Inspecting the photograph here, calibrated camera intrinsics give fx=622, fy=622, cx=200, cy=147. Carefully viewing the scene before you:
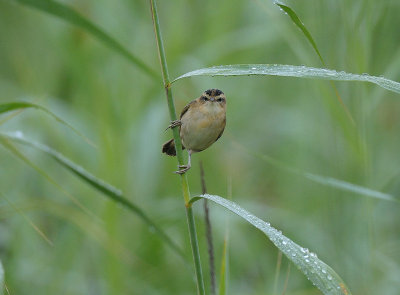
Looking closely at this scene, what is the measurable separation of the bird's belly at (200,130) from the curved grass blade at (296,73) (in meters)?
1.60

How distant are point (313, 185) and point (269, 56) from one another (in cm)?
129

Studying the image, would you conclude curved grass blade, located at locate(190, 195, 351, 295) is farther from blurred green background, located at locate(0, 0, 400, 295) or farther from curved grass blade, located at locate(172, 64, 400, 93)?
blurred green background, located at locate(0, 0, 400, 295)

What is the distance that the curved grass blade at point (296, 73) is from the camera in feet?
5.33

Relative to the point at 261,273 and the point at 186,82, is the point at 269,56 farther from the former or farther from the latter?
the point at 261,273

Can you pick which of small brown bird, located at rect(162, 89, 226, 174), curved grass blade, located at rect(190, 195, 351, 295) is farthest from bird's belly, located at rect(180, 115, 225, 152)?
curved grass blade, located at rect(190, 195, 351, 295)

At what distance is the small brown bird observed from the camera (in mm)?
3365

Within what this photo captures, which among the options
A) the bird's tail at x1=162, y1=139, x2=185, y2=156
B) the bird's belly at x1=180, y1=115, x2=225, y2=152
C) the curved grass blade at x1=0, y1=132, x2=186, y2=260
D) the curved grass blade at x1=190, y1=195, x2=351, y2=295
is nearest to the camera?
the curved grass blade at x1=190, y1=195, x2=351, y2=295

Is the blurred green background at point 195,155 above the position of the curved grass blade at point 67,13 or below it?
below

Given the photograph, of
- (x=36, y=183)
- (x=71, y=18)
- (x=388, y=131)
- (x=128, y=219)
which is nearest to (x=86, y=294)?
(x=128, y=219)

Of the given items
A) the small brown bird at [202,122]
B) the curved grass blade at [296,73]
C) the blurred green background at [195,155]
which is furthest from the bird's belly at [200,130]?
the curved grass blade at [296,73]

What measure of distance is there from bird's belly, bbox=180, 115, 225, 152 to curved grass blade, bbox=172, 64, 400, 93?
5.24 ft

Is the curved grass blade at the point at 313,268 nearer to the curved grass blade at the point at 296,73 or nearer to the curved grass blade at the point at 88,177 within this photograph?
the curved grass blade at the point at 296,73

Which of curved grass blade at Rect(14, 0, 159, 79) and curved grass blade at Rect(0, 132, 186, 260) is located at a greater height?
curved grass blade at Rect(14, 0, 159, 79)

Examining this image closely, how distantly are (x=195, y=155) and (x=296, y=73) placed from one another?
107 inches
